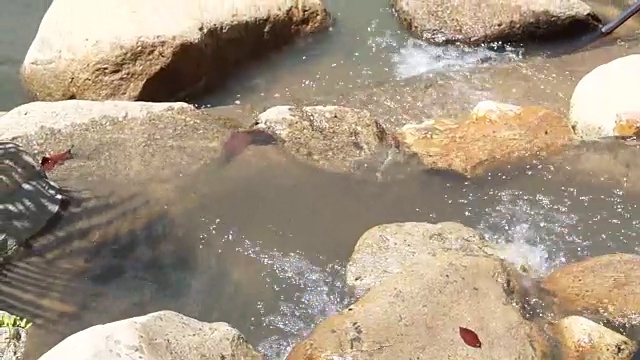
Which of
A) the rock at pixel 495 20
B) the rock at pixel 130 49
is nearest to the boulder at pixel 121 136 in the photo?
the rock at pixel 130 49

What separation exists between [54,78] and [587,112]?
169 inches

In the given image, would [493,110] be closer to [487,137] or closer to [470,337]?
[487,137]

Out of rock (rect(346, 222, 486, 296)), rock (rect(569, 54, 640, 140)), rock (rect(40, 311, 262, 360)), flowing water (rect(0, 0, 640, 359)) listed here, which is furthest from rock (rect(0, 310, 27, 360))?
rock (rect(569, 54, 640, 140))

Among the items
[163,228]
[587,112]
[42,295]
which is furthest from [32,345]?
[587,112]

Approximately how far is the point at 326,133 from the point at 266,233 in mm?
1093

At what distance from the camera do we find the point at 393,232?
4.74 metres

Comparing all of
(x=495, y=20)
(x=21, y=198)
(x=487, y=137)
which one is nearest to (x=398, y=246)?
(x=487, y=137)

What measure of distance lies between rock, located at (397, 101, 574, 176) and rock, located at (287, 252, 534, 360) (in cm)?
155

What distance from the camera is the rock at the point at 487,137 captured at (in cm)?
566

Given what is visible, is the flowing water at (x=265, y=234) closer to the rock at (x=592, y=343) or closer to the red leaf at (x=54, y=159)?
the red leaf at (x=54, y=159)

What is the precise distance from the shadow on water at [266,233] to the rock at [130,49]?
148cm

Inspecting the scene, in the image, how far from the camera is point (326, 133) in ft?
18.7

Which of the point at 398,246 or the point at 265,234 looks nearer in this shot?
the point at 398,246

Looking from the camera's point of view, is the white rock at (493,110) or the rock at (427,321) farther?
the white rock at (493,110)
